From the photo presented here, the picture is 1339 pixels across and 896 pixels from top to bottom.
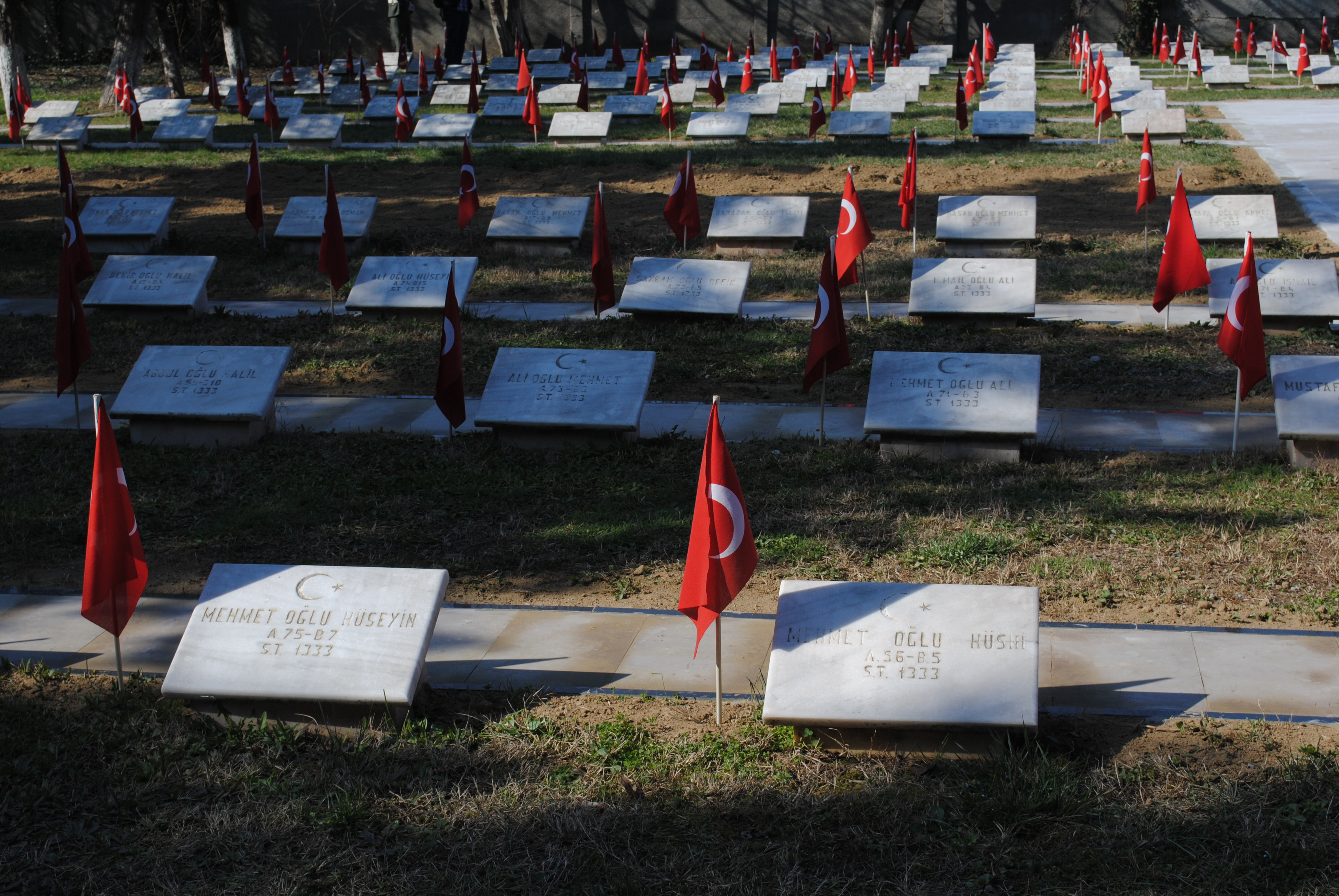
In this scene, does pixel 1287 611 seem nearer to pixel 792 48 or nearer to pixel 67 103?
pixel 67 103

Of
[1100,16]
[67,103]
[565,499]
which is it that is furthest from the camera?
[1100,16]

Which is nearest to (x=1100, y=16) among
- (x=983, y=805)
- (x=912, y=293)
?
(x=912, y=293)

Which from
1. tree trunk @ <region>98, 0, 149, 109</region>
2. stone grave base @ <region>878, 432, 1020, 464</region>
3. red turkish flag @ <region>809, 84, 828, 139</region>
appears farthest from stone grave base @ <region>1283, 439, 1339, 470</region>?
tree trunk @ <region>98, 0, 149, 109</region>

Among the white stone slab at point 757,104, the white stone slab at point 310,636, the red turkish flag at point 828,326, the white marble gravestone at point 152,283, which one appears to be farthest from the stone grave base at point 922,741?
the white stone slab at point 757,104

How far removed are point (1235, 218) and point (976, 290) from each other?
15.2 feet

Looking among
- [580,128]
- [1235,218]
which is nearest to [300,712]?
[1235,218]

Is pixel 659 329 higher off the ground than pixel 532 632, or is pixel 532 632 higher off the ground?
pixel 532 632

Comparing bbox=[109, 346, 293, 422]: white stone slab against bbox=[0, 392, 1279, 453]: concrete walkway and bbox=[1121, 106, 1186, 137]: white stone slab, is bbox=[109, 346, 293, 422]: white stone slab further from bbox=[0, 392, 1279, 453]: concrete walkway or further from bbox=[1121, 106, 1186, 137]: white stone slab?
bbox=[1121, 106, 1186, 137]: white stone slab

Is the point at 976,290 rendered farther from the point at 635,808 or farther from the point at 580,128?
the point at 580,128

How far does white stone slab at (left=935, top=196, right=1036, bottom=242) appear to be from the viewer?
15.2 metres

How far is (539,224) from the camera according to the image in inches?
659

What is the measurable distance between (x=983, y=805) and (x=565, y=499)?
445cm

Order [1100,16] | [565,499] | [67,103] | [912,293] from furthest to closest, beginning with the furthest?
[1100,16]
[67,103]
[912,293]
[565,499]

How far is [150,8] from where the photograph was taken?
41844 millimetres
